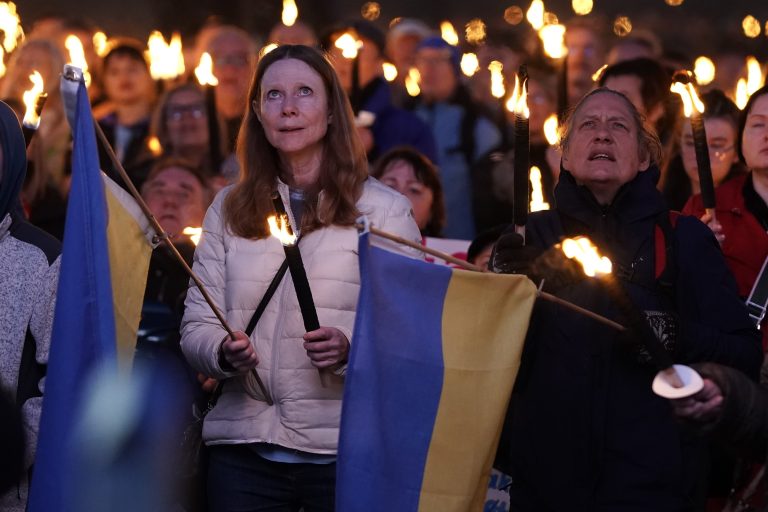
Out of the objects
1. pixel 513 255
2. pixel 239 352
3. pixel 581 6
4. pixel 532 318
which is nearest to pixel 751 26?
pixel 581 6

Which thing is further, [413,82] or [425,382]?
[413,82]

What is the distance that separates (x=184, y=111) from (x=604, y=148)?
170 inches

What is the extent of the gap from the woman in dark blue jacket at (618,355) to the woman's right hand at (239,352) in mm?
796

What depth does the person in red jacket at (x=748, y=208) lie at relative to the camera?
5.46 m

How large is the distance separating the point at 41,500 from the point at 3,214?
3.22 feet

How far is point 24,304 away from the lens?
4.62m

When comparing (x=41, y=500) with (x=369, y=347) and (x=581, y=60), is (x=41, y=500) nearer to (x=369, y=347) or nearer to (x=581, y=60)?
(x=369, y=347)

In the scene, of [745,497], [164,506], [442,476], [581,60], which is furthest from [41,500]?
Answer: [581,60]

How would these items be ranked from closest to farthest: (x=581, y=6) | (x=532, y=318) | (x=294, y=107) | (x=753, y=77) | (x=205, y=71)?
1. (x=532, y=318)
2. (x=294, y=107)
3. (x=205, y=71)
4. (x=753, y=77)
5. (x=581, y=6)

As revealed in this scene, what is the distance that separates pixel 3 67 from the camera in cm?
980

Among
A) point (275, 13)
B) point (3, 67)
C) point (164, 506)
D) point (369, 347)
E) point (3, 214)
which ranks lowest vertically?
point (164, 506)

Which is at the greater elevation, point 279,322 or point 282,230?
point 282,230

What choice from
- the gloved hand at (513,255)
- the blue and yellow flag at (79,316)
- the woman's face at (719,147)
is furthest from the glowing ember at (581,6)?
the blue and yellow flag at (79,316)

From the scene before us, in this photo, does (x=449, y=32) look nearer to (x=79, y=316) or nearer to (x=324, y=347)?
(x=324, y=347)
